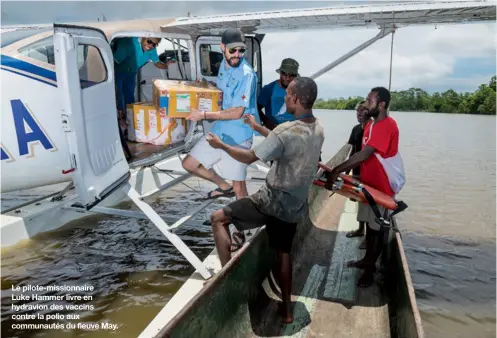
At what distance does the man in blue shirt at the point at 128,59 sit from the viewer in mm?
5582

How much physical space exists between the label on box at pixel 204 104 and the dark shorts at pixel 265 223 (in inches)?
68.1

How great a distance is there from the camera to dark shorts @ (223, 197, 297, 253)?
3340 mm

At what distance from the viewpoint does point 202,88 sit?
4930mm

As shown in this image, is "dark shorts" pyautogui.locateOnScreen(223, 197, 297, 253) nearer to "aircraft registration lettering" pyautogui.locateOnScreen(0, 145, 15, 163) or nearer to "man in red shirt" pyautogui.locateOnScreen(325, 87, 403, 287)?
"man in red shirt" pyautogui.locateOnScreen(325, 87, 403, 287)

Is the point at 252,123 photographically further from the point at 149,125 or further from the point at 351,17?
the point at 351,17

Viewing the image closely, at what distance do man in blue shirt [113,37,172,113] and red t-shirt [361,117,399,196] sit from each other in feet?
11.0

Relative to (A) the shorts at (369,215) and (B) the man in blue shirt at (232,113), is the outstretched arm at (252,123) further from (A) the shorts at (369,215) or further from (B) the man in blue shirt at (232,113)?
(A) the shorts at (369,215)

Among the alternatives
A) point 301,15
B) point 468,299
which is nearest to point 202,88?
point 301,15

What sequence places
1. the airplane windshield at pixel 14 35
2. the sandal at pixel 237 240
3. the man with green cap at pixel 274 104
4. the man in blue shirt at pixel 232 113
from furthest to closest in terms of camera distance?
the man with green cap at pixel 274 104 < the sandal at pixel 237 240 < the man in blue shirt at pixel 232 113 < the airplane windshield at pixel 14 35

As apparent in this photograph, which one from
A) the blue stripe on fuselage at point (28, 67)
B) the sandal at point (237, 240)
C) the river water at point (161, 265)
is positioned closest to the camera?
the blue stripe on fuselage at point (28, 67)

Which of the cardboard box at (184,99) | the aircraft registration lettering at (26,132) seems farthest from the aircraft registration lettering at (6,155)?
the cardboard box at (184,99)

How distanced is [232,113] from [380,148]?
1562 mm

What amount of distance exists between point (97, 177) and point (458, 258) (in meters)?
6.46

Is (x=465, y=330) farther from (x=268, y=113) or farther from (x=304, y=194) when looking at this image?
(x=268, y=113)
